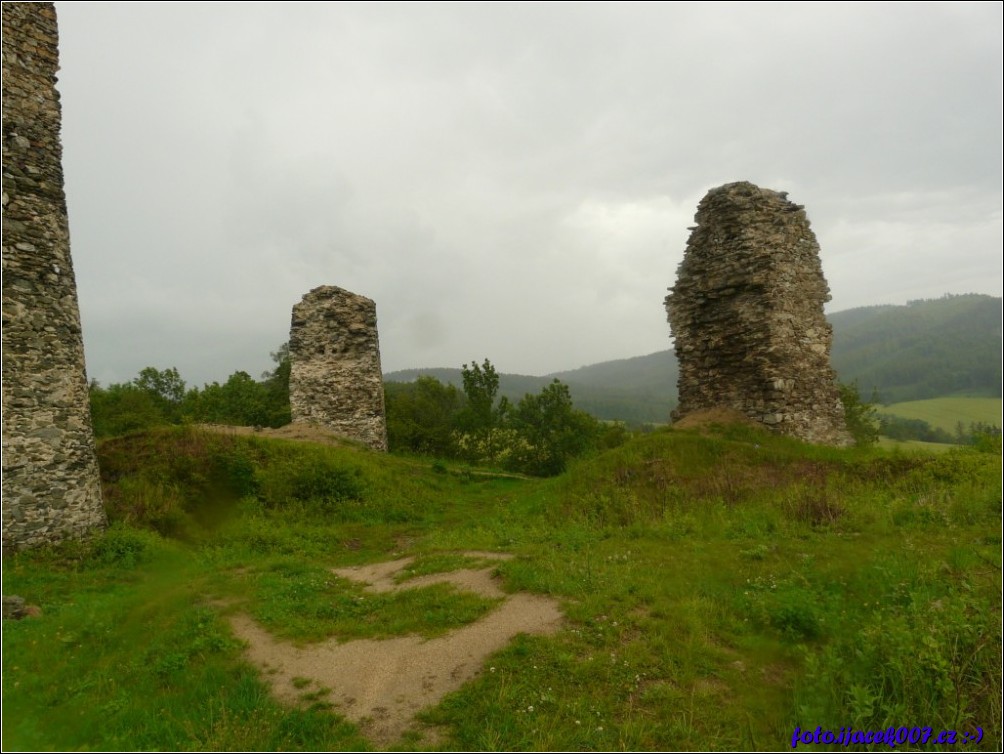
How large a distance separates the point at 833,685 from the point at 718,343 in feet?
39.2

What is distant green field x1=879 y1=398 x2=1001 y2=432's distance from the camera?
91500mm

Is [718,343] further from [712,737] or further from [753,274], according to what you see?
[712,737]

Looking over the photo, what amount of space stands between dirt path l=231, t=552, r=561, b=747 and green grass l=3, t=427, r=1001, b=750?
20cm

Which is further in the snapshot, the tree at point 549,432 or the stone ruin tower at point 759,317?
the tree at point 549,432

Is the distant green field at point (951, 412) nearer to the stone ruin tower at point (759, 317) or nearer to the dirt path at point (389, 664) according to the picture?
the stone ruin tower at point (759, 317)

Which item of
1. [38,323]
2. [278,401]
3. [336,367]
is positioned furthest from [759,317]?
[278,401]

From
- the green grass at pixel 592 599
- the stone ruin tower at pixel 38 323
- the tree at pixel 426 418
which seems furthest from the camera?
Answer: the tree at pixel 426 418

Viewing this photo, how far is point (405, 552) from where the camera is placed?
35.0 feet

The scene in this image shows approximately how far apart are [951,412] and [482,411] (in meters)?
107

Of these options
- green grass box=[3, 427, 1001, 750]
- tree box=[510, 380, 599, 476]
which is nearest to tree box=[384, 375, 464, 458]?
tree box=[510, 380, 599, 476]

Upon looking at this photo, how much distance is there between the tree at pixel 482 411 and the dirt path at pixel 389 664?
22.0 meters

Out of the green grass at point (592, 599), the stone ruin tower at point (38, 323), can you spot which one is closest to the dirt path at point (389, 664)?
the green grass at point (592, 599)

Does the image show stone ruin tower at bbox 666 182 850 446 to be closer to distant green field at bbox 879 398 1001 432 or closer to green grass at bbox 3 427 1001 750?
green grass at bbox 3 427 1001 750

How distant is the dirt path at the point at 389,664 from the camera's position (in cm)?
495
